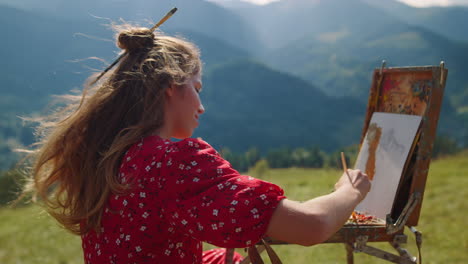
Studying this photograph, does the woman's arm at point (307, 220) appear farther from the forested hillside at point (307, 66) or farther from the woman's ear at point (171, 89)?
the forested hillside at point (307, 66)

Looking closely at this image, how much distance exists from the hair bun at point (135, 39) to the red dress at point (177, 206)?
1.22ft

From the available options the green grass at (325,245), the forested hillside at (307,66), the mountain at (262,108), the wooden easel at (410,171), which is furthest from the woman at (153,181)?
the mountain at (262,108)

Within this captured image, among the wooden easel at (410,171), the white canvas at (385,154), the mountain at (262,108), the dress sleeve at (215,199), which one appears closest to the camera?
the dress sleeve at (215,199)

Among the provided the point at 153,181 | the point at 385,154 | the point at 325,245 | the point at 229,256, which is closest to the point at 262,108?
the point at 325,245

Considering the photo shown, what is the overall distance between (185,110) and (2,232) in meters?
4.96

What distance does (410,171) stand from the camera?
6.70 ft

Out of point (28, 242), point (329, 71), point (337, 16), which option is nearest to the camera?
point (28, 242)

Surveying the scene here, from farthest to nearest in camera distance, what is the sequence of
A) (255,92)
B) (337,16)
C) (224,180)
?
1. (337,16)
2. (255,92)
3. (224,180)

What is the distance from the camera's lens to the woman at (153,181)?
0.89 meters


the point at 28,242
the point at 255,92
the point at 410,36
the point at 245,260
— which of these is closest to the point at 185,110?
the point at 245,260

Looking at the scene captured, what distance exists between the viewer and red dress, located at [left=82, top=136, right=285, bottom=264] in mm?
869

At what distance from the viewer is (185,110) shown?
125 centimetres

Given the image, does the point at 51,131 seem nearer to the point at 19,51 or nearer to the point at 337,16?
the point at 19,51

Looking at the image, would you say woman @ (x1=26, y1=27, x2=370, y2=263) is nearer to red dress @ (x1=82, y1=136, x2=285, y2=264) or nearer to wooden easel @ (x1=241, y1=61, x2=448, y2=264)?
red dress @ (x1=82, y1=136, x2=285, y2=264)
